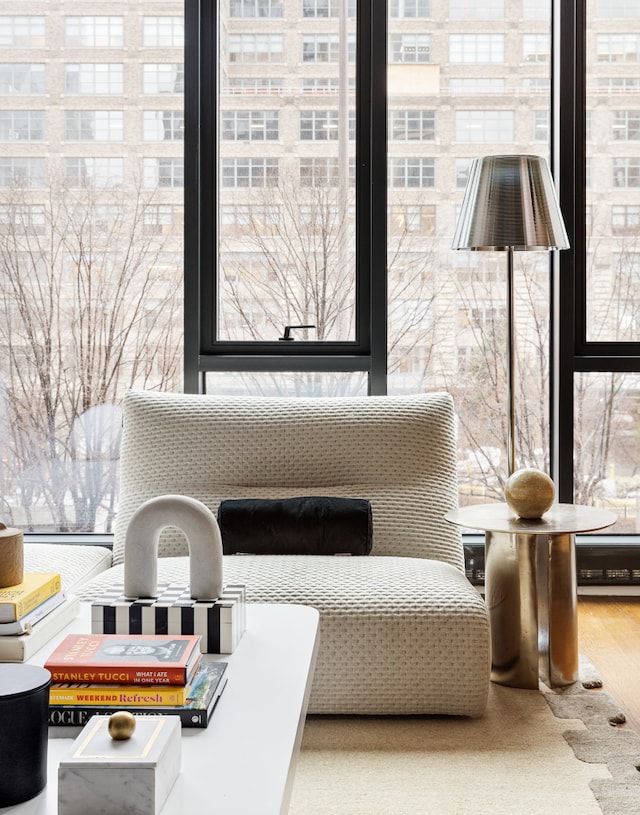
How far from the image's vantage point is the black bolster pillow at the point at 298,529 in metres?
2.65

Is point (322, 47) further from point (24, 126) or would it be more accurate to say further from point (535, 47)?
point (24, 126)

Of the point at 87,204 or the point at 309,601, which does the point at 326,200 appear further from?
the point at 309,601

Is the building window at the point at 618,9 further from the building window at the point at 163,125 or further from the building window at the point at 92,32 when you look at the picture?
the building window at the point at 92,32

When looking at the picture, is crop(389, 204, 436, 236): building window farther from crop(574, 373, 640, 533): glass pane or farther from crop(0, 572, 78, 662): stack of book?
crop(0, 572, 78, 662): stack of book

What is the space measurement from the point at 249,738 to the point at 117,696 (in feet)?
0.61

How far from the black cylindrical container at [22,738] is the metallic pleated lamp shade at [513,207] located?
209 centimetres

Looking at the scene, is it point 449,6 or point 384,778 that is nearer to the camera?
point 384,778

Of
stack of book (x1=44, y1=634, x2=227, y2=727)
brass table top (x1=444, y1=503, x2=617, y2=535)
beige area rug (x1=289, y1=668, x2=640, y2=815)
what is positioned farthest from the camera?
brass table top (x1=444, y1=503, x2=617, y2=535)

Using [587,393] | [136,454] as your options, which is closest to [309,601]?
[136,454]

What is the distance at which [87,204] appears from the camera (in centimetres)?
350

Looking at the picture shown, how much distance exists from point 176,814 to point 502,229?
216 centimetres

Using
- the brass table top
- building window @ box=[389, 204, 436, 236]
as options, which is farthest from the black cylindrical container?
building window @ box=[389, 204, 436, 236]

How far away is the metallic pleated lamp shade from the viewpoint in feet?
8.84

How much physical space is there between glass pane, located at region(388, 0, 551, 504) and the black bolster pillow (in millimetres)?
973
